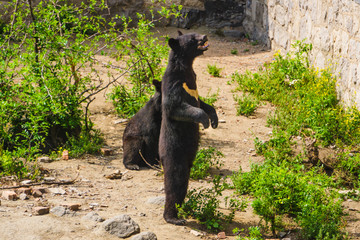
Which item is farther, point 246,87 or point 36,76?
point 246,87

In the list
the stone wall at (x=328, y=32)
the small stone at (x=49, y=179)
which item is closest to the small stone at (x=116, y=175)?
the small stone at (x=49, y=179)

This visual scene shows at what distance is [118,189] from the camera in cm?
619

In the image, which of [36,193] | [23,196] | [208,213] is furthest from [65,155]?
[208,213]

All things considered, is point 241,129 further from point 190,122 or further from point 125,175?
point 190,122

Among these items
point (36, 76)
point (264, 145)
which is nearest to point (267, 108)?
point (264, 145)

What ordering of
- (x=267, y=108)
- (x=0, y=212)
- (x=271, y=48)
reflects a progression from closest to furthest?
(x=0, y=212)
(x=267, y=108)
(x=271, y=48)

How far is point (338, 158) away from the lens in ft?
21.8

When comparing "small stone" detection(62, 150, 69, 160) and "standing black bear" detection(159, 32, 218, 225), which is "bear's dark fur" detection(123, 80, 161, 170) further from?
"standing black bear" detection(159, 32, 218, 225)

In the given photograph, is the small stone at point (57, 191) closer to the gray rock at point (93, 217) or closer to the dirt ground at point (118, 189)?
the dirt ground at point (118, 189)

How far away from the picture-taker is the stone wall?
7.80 meters

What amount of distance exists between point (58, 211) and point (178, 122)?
1.60 meters

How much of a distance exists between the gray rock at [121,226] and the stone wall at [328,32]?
14.9 feet

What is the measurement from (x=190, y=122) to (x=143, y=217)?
1180mm

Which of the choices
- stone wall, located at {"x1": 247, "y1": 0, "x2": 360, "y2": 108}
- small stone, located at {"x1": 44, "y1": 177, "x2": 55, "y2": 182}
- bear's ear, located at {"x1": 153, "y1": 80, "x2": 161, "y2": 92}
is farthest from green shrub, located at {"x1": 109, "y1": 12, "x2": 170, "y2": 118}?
stone wall, located at {"x1": 247, "y1": 0, "x2": 360, "y2": 108}
